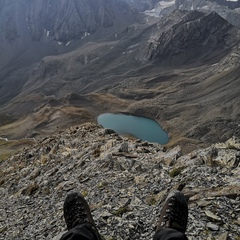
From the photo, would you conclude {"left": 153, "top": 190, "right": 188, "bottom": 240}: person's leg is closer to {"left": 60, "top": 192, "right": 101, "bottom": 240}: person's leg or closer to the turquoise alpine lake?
{"left": 60, "top": 192, "right": 101, "bottom": 240}: person's leg

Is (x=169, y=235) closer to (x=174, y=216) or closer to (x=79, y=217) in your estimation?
(x=174, y=216)

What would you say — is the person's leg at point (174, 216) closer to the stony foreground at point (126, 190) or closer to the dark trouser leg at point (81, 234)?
the stony foreground at point (126, 190)

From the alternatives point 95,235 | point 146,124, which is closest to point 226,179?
point 95,235

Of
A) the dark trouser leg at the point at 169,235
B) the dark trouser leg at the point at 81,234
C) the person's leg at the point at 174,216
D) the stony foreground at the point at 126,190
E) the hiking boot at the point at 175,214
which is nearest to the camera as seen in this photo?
the dark trouser leg at the point at 169,235

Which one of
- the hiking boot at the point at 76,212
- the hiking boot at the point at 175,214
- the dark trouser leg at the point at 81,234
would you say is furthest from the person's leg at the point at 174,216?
the hiking boot at the point at 76,212

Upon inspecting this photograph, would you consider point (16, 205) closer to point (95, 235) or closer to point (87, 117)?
point (95, 235)

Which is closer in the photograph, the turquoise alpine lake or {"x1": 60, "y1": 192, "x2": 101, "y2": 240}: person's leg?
{"x1": 60, "y1": 192, "x2": 101, "y2": 240}: person's leg

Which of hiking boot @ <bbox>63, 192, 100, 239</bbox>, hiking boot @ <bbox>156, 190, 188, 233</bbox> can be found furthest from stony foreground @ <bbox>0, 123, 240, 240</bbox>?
hiking boot @ <bbox>63, 192, 100, 239</bbox>
